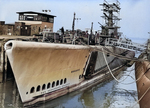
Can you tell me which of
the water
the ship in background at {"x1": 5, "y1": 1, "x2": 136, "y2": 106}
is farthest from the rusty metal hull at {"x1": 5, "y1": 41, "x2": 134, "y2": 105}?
the water

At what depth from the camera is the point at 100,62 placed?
756 inches

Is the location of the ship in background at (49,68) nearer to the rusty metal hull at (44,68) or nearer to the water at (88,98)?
the rusty metal hull at (44,68)

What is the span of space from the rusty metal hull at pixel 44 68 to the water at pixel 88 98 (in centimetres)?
54

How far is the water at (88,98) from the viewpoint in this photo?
1209 cm

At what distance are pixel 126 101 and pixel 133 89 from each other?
3942 mm

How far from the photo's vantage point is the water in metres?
12.1

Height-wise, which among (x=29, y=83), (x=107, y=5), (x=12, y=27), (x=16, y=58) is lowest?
(x=29, y=83)

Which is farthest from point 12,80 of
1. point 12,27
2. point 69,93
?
point 12,27

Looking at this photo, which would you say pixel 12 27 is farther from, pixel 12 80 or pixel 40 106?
pixel 40 106

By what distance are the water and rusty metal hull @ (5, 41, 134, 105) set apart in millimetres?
543

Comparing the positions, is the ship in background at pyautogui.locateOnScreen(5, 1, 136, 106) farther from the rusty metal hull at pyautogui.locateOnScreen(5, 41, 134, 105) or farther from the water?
the water

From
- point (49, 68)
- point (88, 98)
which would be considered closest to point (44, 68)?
point (49, 68)

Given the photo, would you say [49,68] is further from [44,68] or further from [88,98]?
[88,98]

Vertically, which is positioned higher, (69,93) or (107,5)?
(107,5)
